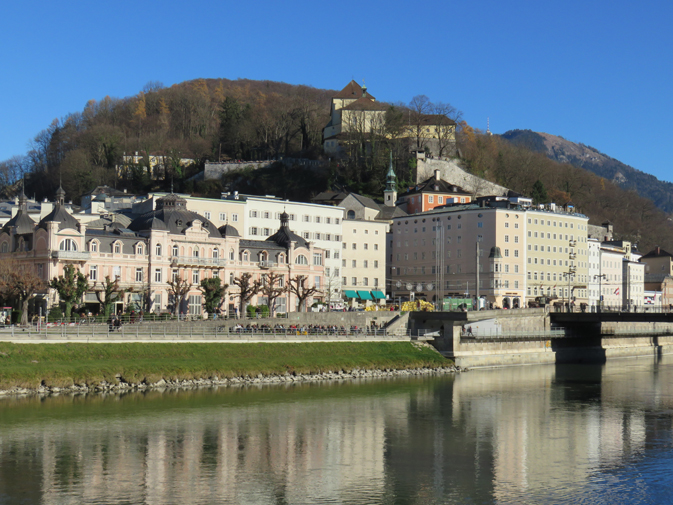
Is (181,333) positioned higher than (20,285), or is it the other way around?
(20,285)

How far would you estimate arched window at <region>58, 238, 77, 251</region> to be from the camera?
78000 millimetres

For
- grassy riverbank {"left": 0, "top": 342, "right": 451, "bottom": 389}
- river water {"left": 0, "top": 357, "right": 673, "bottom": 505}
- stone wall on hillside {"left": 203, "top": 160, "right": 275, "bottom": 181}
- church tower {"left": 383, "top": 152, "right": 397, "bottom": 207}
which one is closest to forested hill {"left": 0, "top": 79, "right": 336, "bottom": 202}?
stone wall on hillside {"left": 203, "top": 160, "right": 275, "bottom": 181}

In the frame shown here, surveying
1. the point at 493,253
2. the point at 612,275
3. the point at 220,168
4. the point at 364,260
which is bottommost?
the point at 612,275

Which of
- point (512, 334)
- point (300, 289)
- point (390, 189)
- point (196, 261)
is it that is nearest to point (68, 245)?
point (196, 261)

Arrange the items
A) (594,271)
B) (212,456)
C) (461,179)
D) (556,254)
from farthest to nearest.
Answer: (461,179)
(594,271)
(556,254)
(212,456)

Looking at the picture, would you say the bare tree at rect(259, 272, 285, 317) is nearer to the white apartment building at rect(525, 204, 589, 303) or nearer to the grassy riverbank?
the grassy riverbank

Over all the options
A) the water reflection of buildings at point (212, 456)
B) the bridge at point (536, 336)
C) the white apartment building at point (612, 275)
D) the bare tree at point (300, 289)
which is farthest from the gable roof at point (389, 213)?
the water reflection of buildings at point (212, 456)

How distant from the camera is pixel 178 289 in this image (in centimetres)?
8081

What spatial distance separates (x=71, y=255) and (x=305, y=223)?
133 ft

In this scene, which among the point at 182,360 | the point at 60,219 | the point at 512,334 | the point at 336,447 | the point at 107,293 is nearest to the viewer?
the point at 336,447

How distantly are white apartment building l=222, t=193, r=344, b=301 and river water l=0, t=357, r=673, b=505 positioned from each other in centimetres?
5368

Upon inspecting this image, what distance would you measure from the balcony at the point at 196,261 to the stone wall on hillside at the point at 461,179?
196 feet

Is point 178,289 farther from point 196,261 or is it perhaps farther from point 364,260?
point 364,260

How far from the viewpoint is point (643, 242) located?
588 ft
